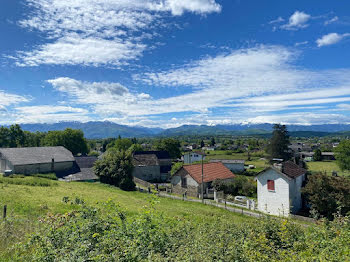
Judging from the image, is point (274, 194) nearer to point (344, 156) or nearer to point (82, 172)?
point (82, 172)

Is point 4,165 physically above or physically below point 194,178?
above

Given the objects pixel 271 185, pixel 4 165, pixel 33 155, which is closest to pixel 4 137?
pixel 33 155

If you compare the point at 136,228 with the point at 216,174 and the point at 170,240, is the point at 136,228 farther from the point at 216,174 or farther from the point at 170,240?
the point at 216,174

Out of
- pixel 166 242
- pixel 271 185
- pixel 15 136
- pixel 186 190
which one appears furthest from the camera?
pixel 15 136

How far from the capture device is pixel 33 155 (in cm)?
4972

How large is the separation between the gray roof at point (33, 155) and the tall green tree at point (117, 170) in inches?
480

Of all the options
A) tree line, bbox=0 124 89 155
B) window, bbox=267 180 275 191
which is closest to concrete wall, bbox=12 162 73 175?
tree line, bbox=0 124 89 155

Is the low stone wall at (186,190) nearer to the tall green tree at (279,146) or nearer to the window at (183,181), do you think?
the window at (183,181)

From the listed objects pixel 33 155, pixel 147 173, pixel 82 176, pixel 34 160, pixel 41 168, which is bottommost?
pixel 147 173

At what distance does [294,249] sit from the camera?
6.72 metres

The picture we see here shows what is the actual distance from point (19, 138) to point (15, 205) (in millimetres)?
80528

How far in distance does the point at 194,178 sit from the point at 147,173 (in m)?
22.3

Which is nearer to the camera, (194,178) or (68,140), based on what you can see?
(194,178)

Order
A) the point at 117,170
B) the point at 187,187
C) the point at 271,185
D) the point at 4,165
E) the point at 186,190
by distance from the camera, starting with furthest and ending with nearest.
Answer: the point at 4,165 → the point at 117,170 → the point at 186,190 → the point at 187,187 → the point at 271,185
